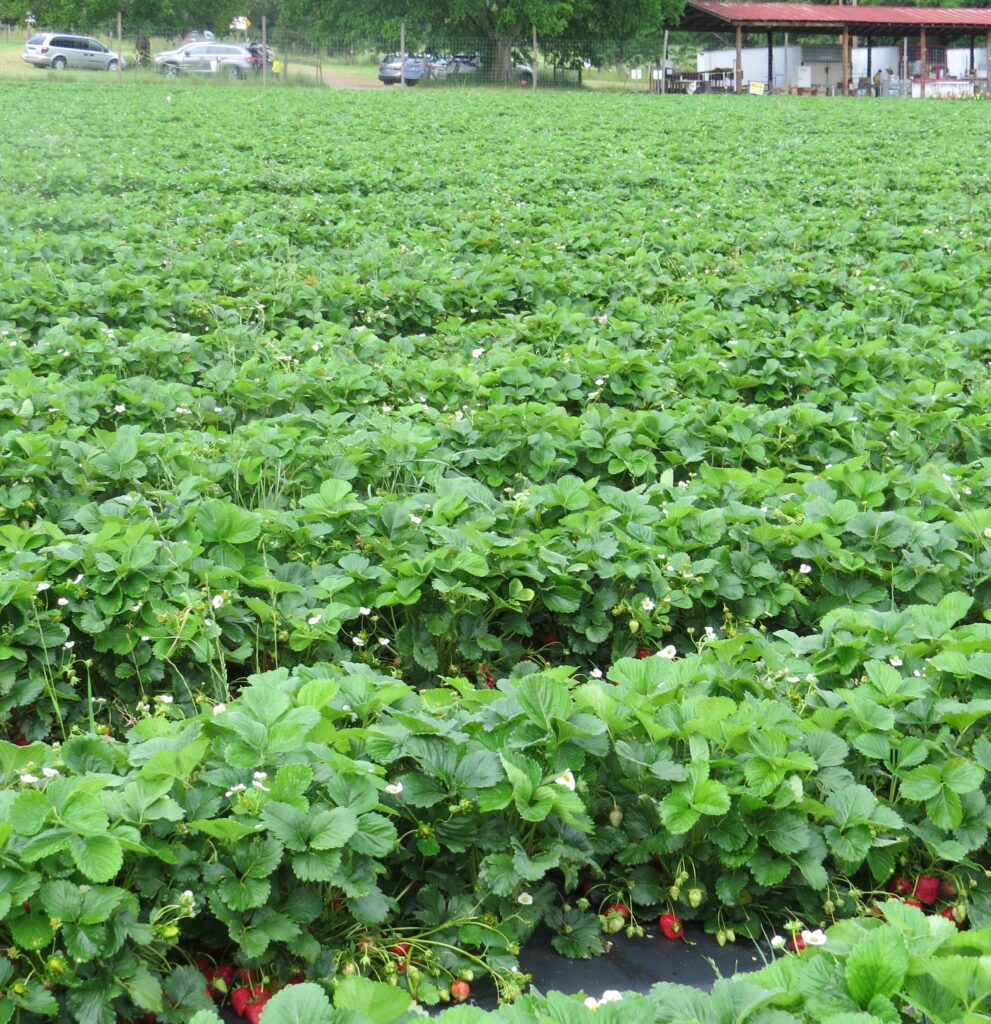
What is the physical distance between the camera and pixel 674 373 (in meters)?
5.91

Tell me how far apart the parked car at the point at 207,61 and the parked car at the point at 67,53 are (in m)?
1.66

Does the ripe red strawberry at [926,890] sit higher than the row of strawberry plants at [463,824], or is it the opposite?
the row of strawberry plants at [463,824]

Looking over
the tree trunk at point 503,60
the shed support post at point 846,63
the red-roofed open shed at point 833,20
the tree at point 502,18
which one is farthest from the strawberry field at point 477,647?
the red-roofed open shed at point 833,20

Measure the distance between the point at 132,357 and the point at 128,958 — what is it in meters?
4.15

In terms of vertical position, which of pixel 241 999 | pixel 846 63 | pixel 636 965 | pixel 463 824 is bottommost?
pixel 636 965

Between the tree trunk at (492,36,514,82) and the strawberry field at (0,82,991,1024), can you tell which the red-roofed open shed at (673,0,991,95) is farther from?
the strawberry field at (0,82,991,1024)

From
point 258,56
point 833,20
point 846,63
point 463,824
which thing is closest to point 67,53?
point 258,56

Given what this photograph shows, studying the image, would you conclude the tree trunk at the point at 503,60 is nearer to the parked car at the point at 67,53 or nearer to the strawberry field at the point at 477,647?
the parked car at the point at 67,53

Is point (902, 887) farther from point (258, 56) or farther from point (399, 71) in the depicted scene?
point (258, 56)

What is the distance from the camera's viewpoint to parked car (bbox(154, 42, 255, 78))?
1441 inches

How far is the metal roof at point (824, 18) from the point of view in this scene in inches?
1571

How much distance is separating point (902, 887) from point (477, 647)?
1.36 m

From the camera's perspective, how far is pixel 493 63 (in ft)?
134

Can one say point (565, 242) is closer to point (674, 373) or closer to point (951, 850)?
point (674, 373)
